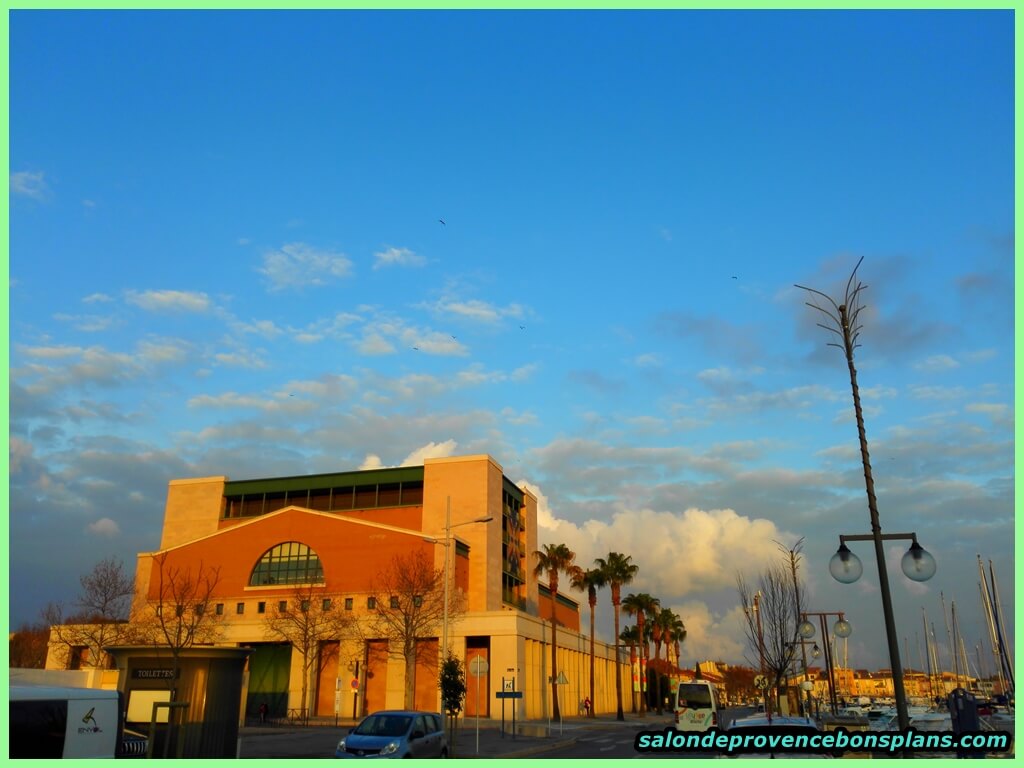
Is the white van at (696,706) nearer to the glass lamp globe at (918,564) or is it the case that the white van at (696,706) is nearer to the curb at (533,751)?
the curb at (533,751)

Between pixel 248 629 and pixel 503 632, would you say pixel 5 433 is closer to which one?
pixel 503 632

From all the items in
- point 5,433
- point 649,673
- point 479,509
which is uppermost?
point 479,509

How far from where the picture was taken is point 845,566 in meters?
13.5

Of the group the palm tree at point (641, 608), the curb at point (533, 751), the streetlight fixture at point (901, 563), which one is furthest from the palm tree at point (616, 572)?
the streetlight fixture at point (901, 563)

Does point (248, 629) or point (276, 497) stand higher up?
point (276, 497)

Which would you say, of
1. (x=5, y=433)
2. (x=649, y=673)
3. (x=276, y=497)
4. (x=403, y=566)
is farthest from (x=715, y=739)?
(x=649, y=673)

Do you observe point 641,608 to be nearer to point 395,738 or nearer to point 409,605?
point 409,605

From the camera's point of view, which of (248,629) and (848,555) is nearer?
(848,555)

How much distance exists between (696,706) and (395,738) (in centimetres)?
2347

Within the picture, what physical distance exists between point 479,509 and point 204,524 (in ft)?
93.7

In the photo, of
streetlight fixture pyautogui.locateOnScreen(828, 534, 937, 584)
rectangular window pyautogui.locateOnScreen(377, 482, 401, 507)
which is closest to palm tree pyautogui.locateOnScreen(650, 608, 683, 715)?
rectangular window pyautogui.locateOnScreen(377, 482, 401, 507)

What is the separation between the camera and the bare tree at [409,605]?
51250 mm

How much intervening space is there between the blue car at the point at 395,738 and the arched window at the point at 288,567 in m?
47.6

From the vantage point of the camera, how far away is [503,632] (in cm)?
5922
